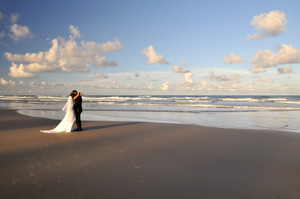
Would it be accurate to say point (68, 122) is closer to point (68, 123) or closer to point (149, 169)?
point (68, 123)

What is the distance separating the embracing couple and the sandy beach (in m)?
2.27

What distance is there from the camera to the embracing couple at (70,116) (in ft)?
34.1

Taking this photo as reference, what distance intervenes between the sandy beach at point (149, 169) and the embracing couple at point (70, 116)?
2.27 metres

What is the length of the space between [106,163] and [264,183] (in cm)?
347

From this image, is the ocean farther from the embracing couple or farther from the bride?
the bride

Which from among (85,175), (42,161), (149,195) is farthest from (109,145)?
(149,195)

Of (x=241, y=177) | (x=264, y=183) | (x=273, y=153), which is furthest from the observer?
(x=273, y=153)

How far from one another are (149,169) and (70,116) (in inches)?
271

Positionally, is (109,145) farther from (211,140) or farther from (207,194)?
(207,194)

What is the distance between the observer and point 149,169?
16.3 feet

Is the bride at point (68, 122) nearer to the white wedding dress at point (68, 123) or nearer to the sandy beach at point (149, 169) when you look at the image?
the white wedding dress at point (68, 123)

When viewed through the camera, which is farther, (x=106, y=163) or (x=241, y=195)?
(x=106, y=163)

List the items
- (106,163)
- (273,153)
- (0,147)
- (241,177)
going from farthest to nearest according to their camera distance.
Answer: (0,147)
(273,153)
(106,163)
(241,177)

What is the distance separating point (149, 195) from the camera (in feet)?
12.1
